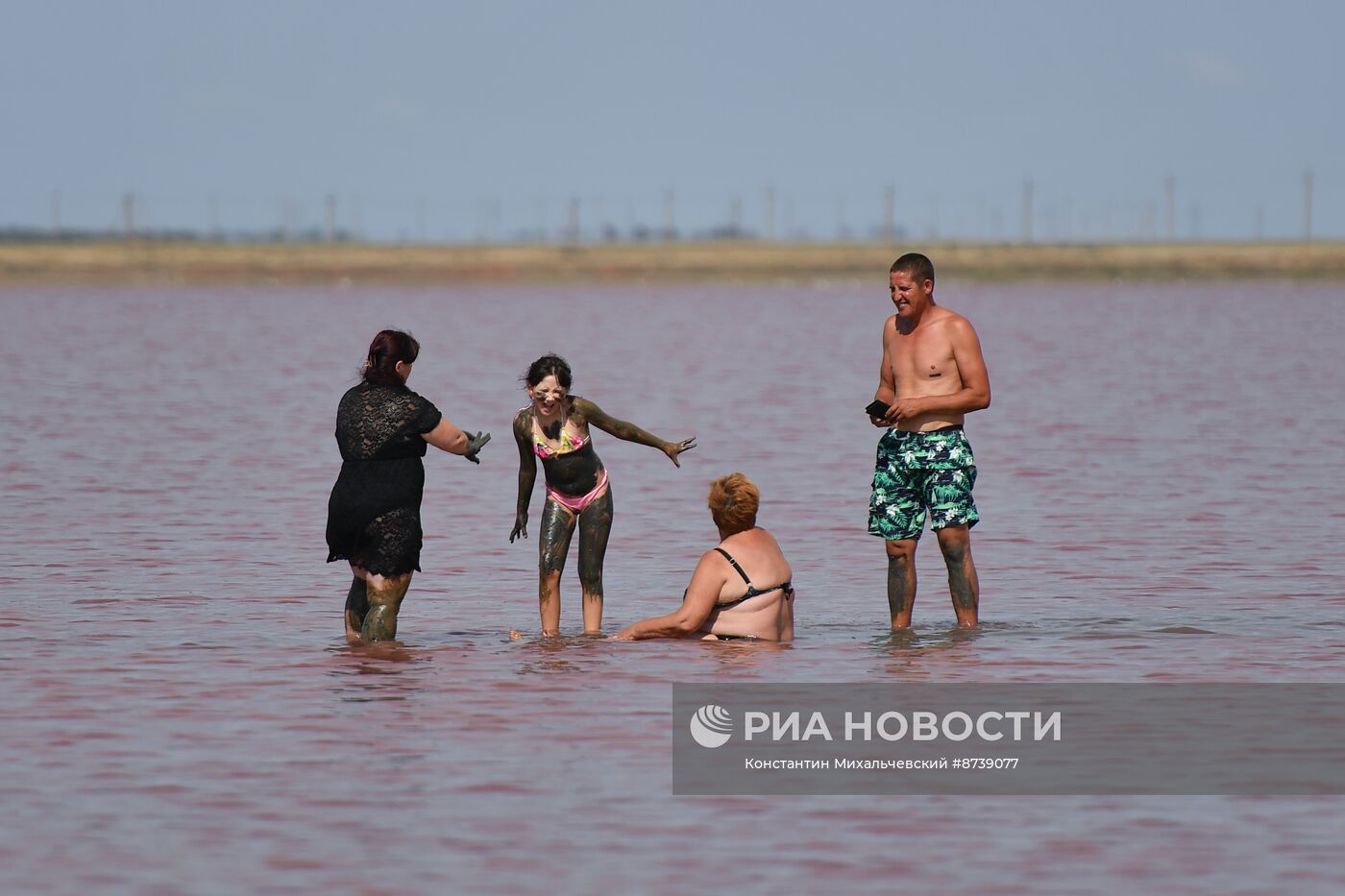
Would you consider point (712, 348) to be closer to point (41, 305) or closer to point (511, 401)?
point (511, 401)

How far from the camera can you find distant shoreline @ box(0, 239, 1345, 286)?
103m

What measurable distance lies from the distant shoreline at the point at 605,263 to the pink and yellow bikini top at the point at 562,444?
90.5 meters

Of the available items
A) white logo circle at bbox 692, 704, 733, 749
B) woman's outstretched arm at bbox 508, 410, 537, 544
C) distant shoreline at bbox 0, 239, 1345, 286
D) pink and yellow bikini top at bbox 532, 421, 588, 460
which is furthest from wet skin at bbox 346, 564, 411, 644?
distant shoreline at bbox 0, 239, 1345, 286

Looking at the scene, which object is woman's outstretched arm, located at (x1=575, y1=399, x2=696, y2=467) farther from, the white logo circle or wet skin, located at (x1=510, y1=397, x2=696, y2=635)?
the white logo circle

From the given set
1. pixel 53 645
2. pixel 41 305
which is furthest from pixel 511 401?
pixel 41 305

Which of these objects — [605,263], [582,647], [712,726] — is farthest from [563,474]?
[605,263]

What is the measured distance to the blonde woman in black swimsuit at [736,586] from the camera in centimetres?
1191

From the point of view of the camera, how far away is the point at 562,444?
12094 millimetres

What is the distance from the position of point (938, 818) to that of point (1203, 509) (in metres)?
11.1

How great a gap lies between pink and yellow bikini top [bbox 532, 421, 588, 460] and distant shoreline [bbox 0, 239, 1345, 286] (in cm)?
9051

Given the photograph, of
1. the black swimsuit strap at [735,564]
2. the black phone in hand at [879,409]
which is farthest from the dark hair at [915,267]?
the black swimsuit strap at [735,564]

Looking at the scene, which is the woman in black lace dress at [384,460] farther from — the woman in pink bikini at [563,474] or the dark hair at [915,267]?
the dark hair at [915,267]
